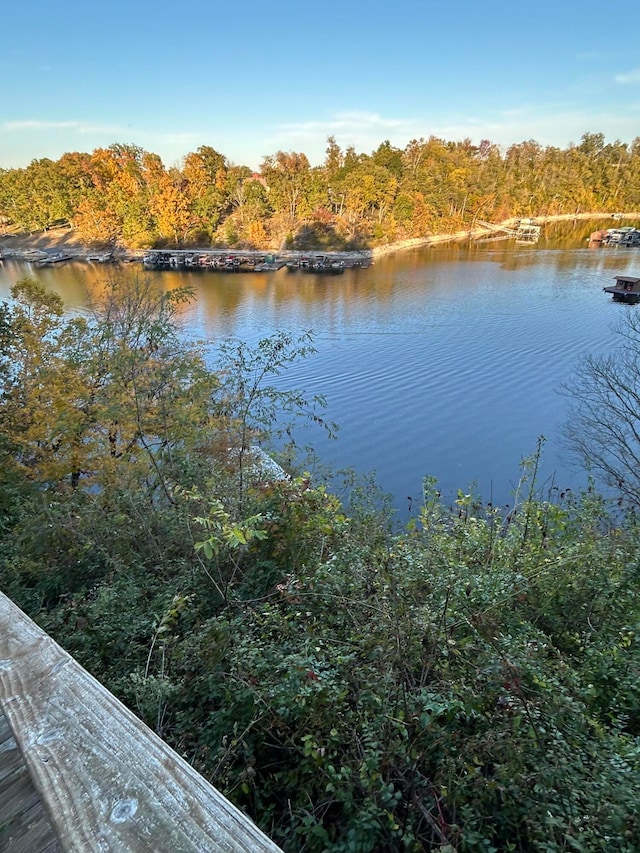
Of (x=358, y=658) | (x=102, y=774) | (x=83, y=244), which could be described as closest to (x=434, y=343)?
(x=358, y=658)

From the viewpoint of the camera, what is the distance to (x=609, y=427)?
10.9 m

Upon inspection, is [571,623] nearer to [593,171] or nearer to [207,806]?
[207,806]

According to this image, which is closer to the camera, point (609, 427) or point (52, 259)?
point (609, 427)

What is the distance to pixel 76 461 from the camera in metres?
8.27

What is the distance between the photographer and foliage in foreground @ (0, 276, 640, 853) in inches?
54.9

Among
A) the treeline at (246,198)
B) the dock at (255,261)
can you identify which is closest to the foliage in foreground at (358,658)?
the dock at (255,261)

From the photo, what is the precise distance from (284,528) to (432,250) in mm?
53096

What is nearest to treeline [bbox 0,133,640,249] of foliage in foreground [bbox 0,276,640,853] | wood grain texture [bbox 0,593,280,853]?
foliage in foreground [bbox 0,276,640,853]

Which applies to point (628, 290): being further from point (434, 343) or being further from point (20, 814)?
point (20, 814)

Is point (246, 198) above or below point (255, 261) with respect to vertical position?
above

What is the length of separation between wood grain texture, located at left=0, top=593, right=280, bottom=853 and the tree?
9.85 metres

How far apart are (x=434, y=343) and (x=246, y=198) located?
4225cm

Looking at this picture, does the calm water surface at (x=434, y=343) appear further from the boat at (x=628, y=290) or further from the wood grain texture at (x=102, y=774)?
the wood grain texture at (x=102, y=774)

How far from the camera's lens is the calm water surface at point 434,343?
13188 millimetres
